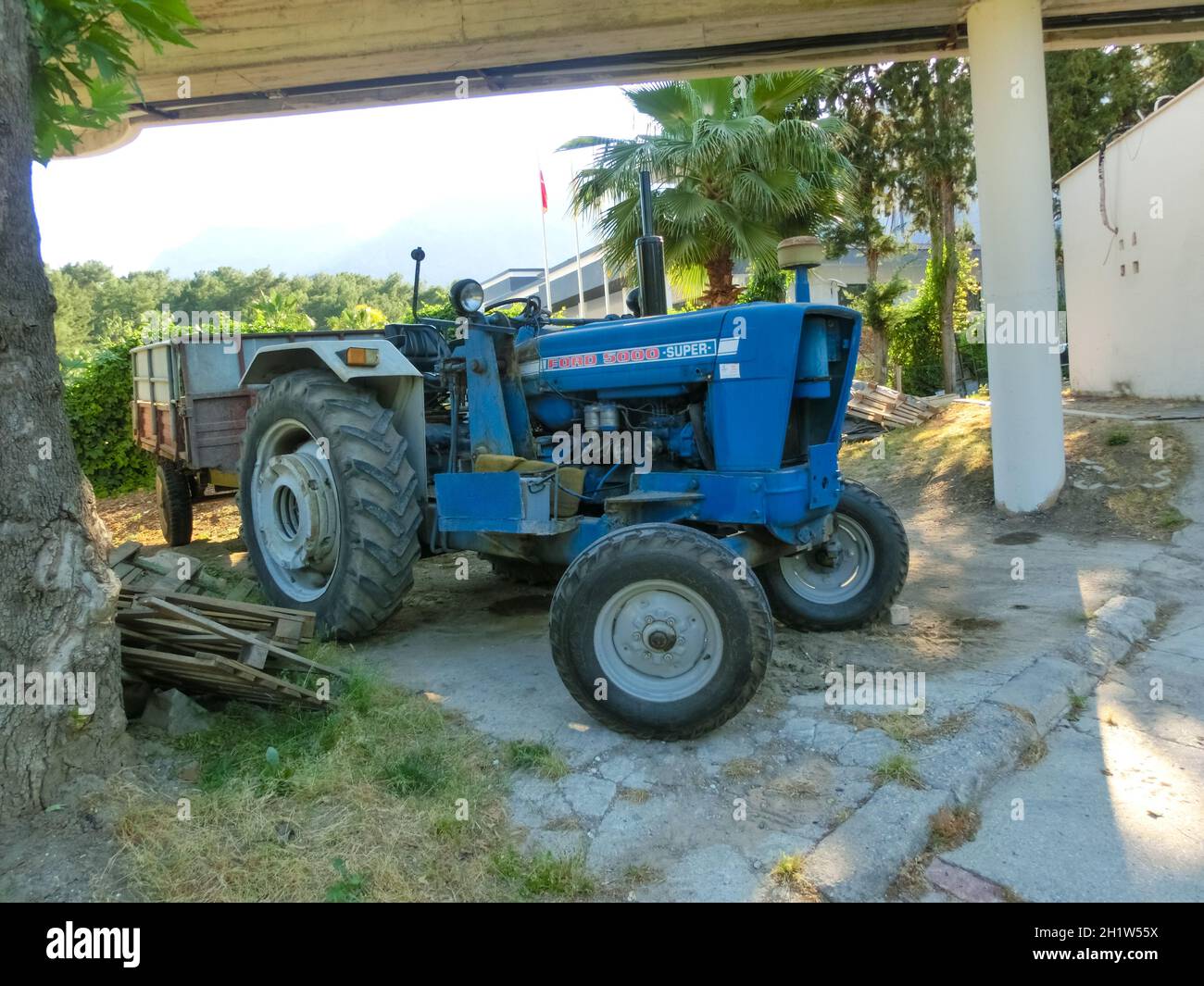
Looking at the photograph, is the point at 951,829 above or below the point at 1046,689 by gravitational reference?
below

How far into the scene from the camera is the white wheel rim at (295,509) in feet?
17.0

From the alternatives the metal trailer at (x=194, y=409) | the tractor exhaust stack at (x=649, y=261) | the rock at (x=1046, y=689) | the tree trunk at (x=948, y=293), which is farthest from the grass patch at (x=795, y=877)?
the tree trunk at (x=948, y=293)

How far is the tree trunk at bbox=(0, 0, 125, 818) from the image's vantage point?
3000mm

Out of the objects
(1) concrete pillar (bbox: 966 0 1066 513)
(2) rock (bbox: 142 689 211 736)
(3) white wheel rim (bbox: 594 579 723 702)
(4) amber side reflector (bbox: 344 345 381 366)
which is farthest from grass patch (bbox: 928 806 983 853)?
(1) concrete pillar (bbox: 966 0 1066 513)

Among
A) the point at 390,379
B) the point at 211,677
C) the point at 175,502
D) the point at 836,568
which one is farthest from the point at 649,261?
the point at 175,502

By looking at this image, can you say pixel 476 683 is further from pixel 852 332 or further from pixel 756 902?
pixel 852 332

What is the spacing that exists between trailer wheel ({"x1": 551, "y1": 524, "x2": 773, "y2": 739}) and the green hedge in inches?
440

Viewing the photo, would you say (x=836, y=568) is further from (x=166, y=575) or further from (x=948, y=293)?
(x=948, y=293)

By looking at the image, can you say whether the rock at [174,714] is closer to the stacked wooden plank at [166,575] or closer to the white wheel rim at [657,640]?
the stacked wooden plank at [166,575]

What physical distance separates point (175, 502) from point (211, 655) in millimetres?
6010

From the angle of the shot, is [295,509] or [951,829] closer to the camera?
[951,829]

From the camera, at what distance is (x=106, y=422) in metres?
12.9

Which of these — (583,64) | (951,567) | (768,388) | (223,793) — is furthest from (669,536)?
(583,64)
